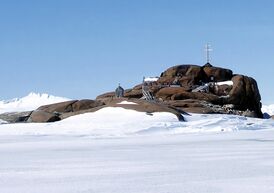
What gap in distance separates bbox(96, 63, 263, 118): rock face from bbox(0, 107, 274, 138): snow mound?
1065 cm

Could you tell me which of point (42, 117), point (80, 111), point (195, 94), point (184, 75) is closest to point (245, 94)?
point (184, 75)

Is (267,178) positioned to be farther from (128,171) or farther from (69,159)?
(69,159)

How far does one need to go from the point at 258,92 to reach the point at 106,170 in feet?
156

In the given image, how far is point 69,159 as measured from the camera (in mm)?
12172

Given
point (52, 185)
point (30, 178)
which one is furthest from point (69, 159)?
point (52, 185)

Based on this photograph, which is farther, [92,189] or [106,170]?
[106,170]

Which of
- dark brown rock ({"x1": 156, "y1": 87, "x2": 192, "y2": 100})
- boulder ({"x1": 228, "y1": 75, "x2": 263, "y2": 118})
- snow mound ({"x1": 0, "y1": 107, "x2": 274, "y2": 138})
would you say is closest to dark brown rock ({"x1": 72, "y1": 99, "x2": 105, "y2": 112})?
snow mound ({"x1": 0, "y1": 107, "x2": 274, "y2": 138})

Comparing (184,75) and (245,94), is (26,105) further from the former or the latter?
(245,94)

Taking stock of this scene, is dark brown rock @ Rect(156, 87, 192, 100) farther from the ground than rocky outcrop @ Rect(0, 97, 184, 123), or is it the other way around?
dark brown rock @ Rect(156, 87, 192, 100)

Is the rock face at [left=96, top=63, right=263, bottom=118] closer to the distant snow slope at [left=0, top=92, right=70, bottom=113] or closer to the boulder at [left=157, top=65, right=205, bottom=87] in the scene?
the boulder at [left=157, top=65, right=205, bottom=87]

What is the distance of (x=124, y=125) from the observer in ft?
85.9

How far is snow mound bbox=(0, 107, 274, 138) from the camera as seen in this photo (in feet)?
82.2

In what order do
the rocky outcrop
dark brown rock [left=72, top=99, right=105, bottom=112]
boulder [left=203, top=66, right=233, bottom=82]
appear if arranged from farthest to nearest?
boulder [left=203, top=66, right=233, bottom=82] → dark brown rock [left=72, top=99, right=105, bottom=112] → the rocky outcrop

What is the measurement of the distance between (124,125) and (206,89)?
2547cm
